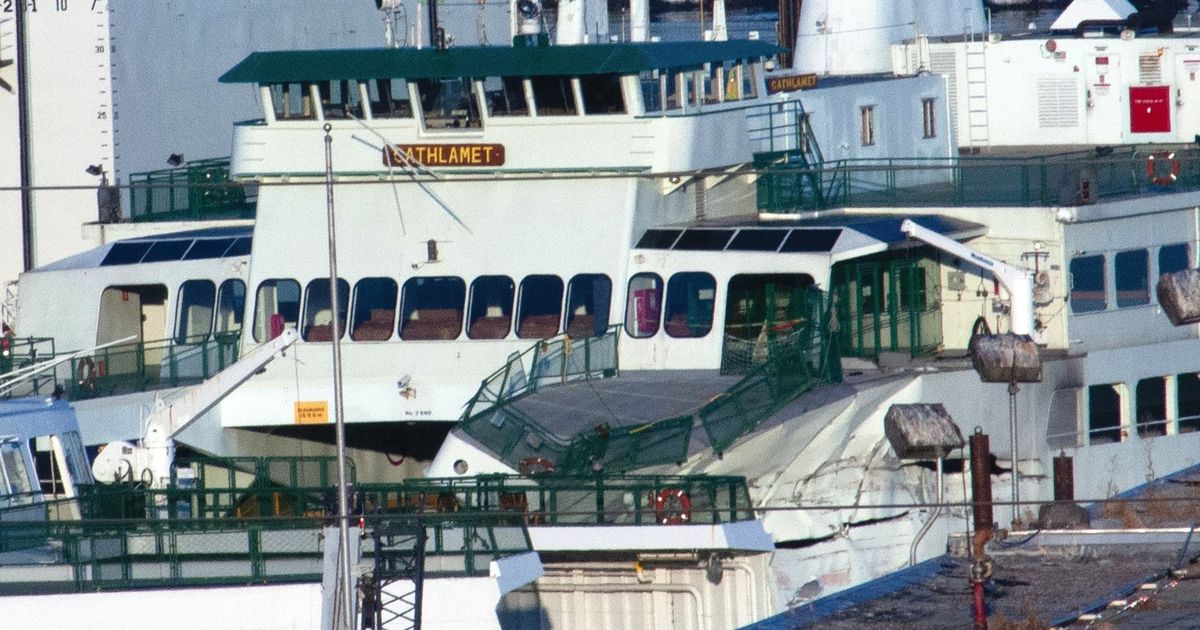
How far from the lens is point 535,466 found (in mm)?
31609

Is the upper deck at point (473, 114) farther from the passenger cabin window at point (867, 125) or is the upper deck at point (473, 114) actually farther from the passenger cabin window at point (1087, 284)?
the passenger cabin window at point (867, 125)

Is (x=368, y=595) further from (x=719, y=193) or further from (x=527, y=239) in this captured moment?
(x=719, y=193)

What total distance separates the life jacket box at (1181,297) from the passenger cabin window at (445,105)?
34.6 feet

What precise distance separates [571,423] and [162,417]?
16.7ft

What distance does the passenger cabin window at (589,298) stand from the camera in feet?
121

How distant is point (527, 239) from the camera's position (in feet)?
121

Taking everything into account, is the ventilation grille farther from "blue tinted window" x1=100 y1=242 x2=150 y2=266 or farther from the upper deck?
"blue tinted window" x1=100 y1=242 x2=150 y2=266

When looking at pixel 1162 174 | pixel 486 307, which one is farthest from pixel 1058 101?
pixel 486 307

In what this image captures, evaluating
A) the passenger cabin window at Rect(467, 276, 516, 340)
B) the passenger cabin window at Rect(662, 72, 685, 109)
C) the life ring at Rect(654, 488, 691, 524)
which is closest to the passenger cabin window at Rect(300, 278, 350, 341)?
the passenger cabin window at Rect(467, 276, 516, 340)

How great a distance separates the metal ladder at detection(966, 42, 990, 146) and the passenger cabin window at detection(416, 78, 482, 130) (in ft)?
51.1

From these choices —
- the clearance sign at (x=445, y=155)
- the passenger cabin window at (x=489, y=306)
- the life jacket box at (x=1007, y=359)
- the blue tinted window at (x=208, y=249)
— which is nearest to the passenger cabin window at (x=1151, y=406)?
the life jacket box at (x=1007, y=359)

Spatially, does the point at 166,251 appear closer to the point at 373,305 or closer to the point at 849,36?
the point at 373,305

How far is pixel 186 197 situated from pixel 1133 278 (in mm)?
15807

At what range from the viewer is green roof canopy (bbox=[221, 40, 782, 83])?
120ft
